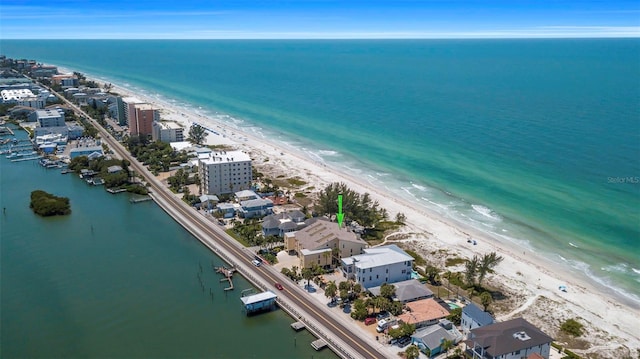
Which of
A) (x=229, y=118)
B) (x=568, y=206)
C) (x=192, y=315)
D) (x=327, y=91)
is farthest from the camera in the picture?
(x=327, y=91)

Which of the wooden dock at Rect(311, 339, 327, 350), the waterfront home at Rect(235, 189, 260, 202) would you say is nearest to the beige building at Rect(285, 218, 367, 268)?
the wooden dock at Rect(311, 339, 327, 350)

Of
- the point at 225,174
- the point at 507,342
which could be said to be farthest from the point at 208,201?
the point at 507,342

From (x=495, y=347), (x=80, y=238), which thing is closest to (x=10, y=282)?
(x=80, y=238)

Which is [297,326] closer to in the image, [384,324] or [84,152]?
[384,324]

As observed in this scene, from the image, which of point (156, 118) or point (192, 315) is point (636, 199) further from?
point (156, 118)

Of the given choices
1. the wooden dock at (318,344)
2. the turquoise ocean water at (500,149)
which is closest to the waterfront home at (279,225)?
the wooden dock at (318,344)
